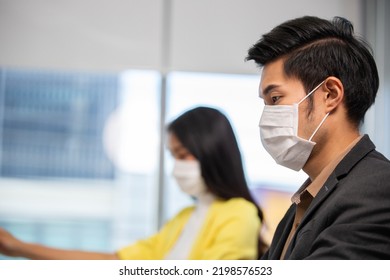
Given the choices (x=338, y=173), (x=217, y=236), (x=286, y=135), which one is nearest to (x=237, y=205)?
(x=217, y=236)

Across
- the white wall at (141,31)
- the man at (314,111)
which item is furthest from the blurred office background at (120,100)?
the man at (314,111)

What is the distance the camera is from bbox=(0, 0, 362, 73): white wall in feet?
4.58

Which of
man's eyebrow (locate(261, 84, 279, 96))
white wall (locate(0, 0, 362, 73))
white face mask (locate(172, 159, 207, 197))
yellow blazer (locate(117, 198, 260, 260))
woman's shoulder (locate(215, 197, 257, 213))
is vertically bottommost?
yellow blazer (locate(117, 198, 260, 260))

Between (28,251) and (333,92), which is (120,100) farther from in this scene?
(333,92)

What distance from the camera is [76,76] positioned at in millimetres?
1615

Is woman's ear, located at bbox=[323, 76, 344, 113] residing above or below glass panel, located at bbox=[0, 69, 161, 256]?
above

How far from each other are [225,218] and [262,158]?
0.57ft

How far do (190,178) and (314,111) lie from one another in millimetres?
597

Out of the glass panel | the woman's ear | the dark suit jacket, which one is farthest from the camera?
the glass panel

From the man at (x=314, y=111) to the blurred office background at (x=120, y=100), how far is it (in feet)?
0.84

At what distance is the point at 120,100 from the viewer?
176 cm

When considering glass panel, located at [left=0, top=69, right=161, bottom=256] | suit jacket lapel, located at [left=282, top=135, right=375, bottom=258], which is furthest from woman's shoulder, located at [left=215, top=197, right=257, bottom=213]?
suit jacket lapel, located at [left=282, top=135, right=375, bottom=258]

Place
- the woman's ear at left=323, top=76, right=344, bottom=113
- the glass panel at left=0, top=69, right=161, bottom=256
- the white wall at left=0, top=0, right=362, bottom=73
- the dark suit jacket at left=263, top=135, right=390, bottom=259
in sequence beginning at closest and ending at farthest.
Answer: the dark suit jacket at left=263, top=135, right=390, bottom=259 → the woman's ear at left=323, top=76, right=344, bottom=113 → the white wall at left=0, top=0, right=362, bottom=73 → the glass panel at left=0, top=69, right=161, bottom=256

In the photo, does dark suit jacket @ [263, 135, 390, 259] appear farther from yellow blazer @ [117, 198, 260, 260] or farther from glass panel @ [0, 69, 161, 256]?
glass panel @ [0, 69, 161, 256]
